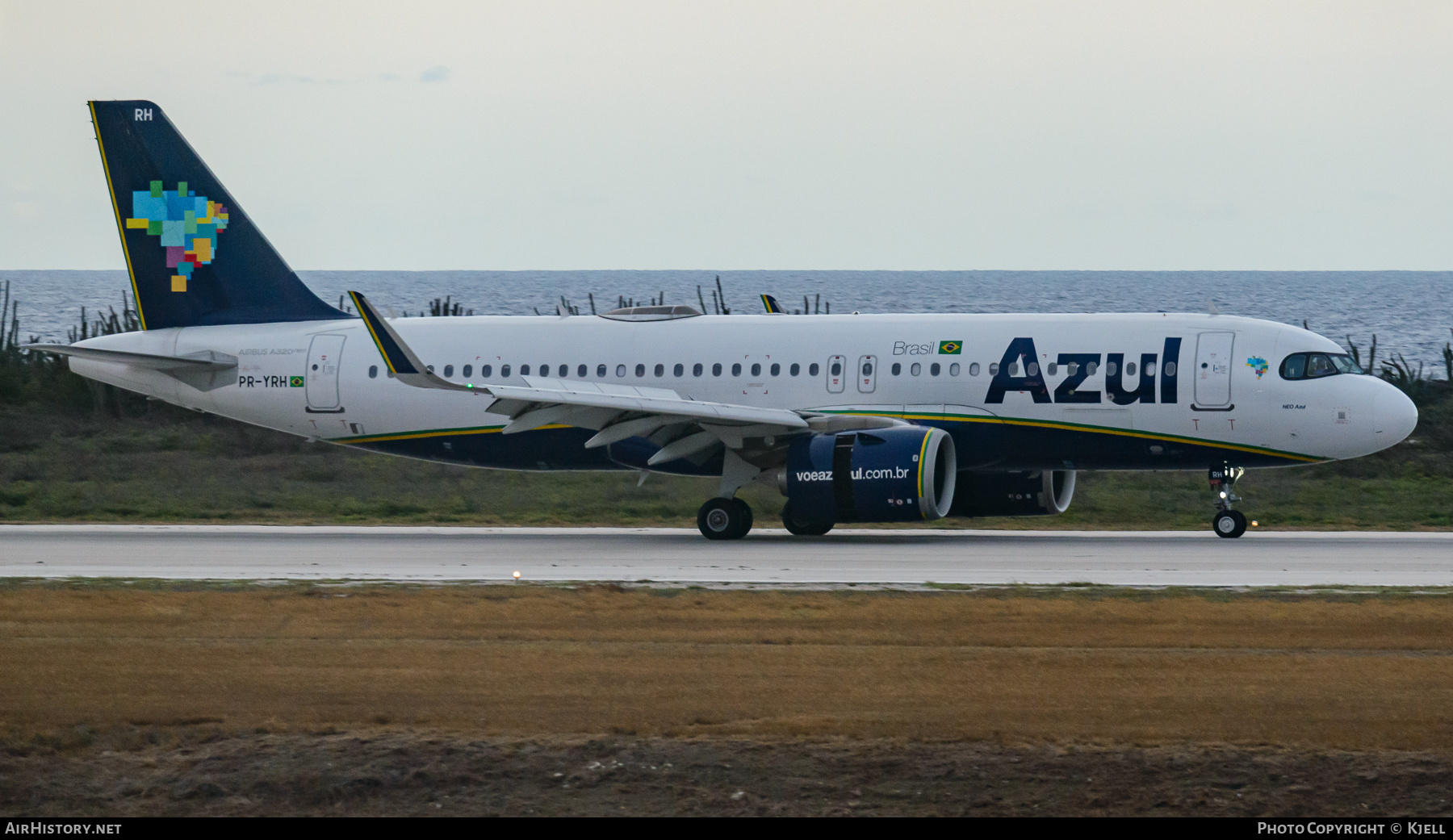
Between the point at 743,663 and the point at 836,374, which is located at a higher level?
the point at 836,374

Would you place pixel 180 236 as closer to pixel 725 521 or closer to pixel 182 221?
pixel 182 221

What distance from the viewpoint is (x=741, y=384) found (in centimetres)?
2648

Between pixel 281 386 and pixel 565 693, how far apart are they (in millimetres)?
17804

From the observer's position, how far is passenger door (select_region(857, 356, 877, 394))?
25.8 metres

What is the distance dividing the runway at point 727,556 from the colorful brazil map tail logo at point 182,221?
180 inches

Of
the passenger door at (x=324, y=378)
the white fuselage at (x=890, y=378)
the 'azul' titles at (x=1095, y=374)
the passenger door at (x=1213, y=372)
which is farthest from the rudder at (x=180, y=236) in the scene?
the passenger door at (x=1213, y=372)

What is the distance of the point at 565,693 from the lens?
469 inches

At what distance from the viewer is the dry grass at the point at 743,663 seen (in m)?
11.0

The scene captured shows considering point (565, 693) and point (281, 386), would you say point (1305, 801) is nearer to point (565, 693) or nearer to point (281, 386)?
point (565, 693)

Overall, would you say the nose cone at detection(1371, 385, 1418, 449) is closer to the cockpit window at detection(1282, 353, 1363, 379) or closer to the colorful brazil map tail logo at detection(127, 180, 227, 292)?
the cockpit window at detection(1282, 353, 1363, 379)

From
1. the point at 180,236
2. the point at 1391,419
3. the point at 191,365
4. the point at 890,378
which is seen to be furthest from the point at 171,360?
the point at 1391,419

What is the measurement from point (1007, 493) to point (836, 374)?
324 centimetres

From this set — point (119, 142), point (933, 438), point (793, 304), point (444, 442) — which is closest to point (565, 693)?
point (933, 438)

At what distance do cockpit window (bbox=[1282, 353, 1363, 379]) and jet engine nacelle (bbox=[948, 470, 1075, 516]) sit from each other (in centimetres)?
356
